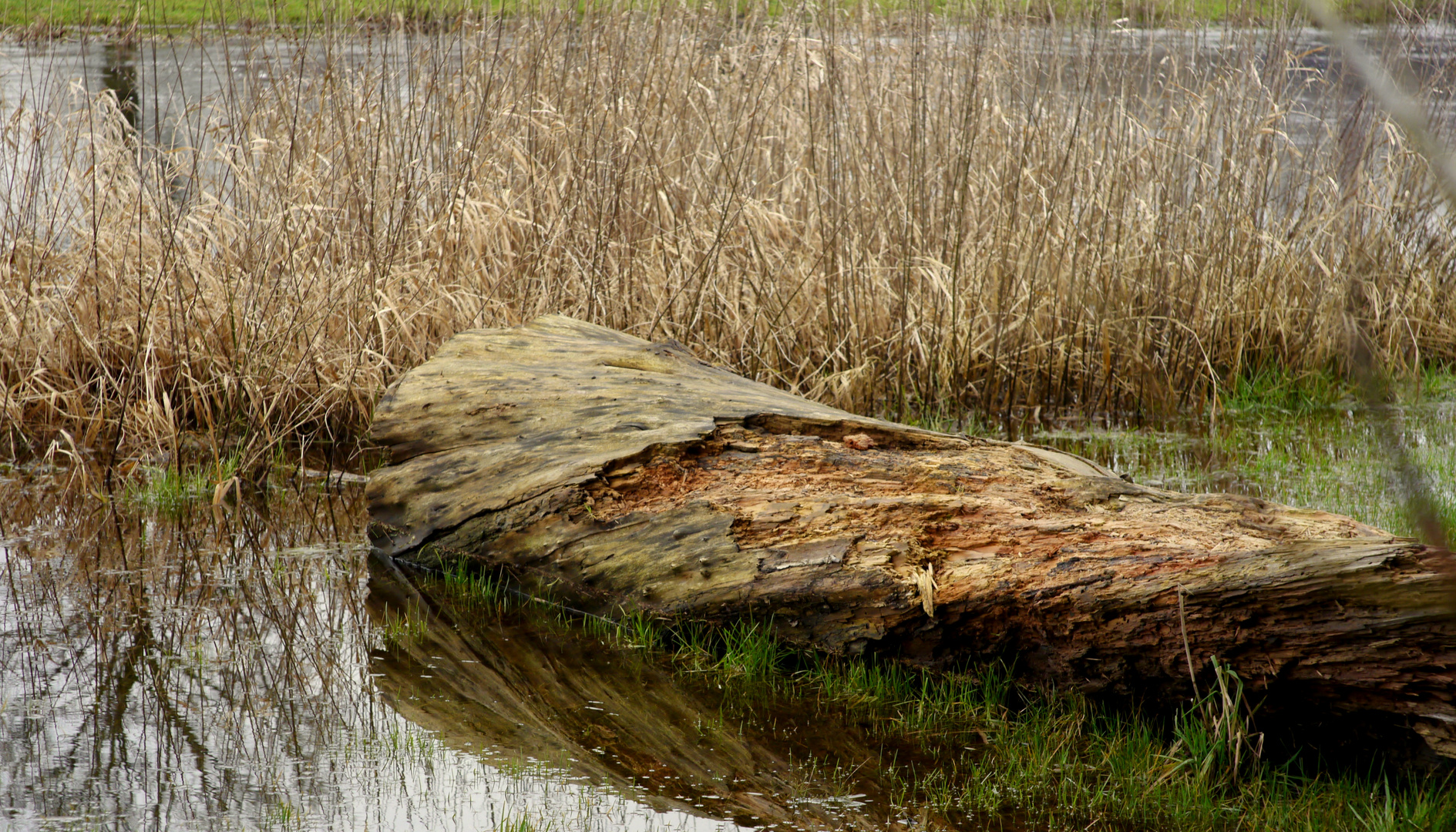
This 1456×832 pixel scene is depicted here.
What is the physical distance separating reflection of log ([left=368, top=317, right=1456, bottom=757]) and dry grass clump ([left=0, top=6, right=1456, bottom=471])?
128 cm

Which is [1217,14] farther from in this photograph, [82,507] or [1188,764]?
[82,507]

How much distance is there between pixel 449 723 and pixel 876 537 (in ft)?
3.95

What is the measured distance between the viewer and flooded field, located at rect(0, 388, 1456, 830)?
253 centimetres

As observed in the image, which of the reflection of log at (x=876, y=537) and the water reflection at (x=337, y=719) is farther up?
the reflection of log at (x=876, y=537)

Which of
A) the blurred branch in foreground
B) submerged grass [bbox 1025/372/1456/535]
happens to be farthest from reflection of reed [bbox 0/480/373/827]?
submerged grass [bbox 1025/372/1456/535]

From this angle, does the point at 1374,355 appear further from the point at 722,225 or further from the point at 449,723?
the point at 722,225

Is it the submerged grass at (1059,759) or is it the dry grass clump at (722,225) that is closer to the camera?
the submerged grass at (1059,759)

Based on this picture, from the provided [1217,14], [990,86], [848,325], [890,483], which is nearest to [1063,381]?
[848,325]

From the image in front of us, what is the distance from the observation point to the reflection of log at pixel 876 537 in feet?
8.09

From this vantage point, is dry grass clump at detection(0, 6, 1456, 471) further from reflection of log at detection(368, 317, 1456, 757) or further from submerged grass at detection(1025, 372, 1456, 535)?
reflection of log at detection(368, 317, 1456, 757)

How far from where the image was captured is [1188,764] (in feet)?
8.67

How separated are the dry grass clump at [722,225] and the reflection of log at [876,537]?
1.28 metres

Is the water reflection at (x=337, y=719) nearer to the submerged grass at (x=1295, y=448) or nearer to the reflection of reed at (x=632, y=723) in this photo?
the reflection of reed at (x=632, y=723)

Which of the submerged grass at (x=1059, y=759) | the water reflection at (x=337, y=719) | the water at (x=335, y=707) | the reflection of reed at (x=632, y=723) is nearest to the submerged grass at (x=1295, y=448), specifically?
the water at (x=335, y=707)
